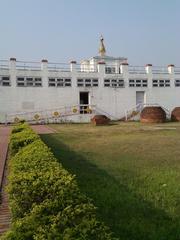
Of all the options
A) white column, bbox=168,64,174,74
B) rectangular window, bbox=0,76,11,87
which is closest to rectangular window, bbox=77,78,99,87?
rectangular window, bbox=0,76,11,87

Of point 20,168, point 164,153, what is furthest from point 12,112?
point 20,168

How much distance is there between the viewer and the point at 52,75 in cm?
2969

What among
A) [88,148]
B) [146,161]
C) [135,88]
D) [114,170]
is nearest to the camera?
[114,170]

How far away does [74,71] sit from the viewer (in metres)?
30.6

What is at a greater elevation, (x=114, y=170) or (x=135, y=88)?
(x=135, y=88)

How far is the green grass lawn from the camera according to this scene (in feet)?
14.6

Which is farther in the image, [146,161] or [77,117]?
[77,117]

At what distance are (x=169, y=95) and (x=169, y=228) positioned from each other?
1191 inches

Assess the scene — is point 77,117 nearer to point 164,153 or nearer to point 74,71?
point 74,71

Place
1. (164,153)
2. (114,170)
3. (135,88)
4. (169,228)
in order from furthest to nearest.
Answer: (135,88) < (164,153) < (114,170) < (169,228)

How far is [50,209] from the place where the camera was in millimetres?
3344

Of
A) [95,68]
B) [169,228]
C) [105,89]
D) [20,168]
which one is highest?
[95,68]

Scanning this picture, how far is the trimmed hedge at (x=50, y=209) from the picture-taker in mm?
2865

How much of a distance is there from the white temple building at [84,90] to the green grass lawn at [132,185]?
59.4 ft
